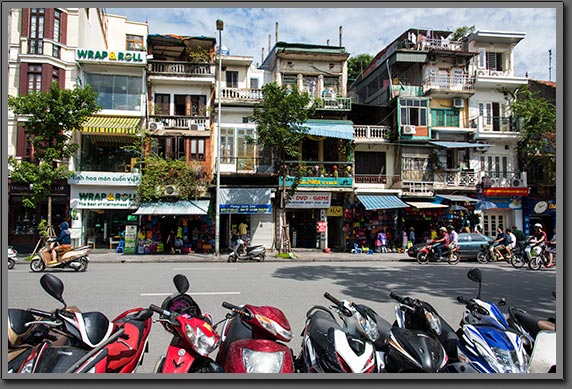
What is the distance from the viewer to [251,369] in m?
2.91

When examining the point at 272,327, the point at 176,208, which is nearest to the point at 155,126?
the point at 176,208

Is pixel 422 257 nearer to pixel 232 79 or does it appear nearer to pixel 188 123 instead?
pixel 188 123

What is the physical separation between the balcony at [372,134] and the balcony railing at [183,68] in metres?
9.12

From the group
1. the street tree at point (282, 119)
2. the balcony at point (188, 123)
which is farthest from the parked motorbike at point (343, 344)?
the balcony at point (188, 123)

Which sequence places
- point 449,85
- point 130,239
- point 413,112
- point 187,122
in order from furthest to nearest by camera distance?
point 449,85 → point 413,112 → point 187,122 → point 130,239

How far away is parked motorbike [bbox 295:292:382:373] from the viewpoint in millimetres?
2977

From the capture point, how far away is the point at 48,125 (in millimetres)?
16750

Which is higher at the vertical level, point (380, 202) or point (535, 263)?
point (380, 202)

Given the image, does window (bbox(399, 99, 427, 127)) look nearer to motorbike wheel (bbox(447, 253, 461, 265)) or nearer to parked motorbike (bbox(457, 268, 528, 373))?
motorbike wheel (bbox(447, 253, 461, 265))

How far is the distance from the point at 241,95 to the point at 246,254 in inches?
387

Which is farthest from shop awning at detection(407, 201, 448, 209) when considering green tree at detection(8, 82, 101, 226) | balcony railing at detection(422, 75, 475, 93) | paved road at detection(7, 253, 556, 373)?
green tree at detection(8, 82, 101, 226)

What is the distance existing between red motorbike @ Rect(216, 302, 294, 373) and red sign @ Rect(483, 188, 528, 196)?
24.0 meters

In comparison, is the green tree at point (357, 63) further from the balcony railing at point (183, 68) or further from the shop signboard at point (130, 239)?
the shop signboard at point (130, 239)

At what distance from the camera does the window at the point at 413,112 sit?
22922 millimetres
